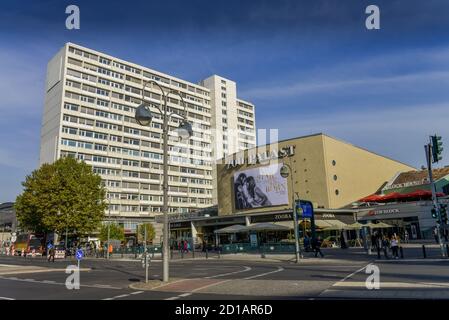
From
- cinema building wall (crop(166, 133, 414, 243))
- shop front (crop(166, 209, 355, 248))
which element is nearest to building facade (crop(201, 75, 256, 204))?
shop front (crop(166, 209, 355, 248))

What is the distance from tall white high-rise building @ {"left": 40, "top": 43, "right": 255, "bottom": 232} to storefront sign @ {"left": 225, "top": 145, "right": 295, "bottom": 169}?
12.3 metres

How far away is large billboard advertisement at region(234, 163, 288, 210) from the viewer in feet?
193

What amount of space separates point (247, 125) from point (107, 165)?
1834 inches

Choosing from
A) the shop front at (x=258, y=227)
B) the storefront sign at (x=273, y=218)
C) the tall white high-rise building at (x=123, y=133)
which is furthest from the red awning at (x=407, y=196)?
the tall white high-rise building at (x=123, y=133)

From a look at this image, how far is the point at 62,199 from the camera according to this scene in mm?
50500

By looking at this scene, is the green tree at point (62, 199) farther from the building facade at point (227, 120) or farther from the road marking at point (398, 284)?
the building facade at point (227, 120)

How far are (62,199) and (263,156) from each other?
29.7 metres

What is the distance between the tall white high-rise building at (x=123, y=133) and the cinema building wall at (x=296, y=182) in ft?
50.1

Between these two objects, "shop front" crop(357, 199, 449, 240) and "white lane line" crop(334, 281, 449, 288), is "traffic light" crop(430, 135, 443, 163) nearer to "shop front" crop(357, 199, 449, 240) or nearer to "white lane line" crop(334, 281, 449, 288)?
"white lane line" crop(334, 281, 449, 288)

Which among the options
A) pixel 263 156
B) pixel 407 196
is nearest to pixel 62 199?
pixel 263 156

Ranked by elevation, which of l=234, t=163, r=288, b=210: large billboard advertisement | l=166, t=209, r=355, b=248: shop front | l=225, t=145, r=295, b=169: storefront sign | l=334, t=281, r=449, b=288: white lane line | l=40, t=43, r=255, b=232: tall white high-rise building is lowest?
l=334, t=281, r=449, b=288: white lane line

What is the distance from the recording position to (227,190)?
67.9 m

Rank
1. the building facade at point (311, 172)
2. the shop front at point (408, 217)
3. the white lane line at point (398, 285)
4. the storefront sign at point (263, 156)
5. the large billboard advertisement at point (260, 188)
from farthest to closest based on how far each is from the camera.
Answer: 1. the large billboard advertisement at point (260, 188)
2. the storefront sign at point (263, 156)
3. the building facade at point (311, 172)
4. the shop front at point (408, 217)
5. the white lane line at point (398, 285)

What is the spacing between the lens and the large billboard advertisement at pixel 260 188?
58750 millimetres
